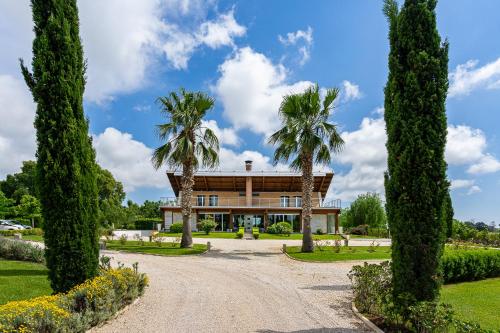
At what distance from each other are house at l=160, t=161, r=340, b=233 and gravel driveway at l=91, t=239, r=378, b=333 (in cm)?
2475

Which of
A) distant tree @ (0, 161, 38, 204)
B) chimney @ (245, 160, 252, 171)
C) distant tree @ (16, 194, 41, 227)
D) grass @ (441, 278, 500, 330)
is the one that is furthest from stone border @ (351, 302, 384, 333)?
distant tree @ (0, 161, 38, 204)

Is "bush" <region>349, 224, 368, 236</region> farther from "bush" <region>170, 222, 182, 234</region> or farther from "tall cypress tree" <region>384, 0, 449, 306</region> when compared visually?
"tall cypress tree" <region>384, 0, 449, 306</region>

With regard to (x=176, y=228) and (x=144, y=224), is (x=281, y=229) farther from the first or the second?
(x=144, y=224)

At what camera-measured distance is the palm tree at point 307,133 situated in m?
20.9

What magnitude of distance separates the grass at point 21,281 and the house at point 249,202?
2636 cm

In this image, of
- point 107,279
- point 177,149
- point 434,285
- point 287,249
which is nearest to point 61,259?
point 107,279

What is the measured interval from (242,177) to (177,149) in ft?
66.3

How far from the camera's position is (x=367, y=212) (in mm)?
47094

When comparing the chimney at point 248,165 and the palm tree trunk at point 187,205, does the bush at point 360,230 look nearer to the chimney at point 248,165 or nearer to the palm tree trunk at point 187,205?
the chimney at point 248,165

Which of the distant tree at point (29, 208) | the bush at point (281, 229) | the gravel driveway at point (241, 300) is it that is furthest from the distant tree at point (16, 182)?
the gravel driveway at point (241, 300)

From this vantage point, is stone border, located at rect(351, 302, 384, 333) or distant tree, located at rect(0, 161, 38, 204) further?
distant tree, located at rect(0, 161, 38, 204)

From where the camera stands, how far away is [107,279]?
8.45 m

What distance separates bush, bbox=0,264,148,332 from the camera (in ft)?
18.3

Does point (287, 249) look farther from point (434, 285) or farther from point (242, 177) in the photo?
point (242, 177)
